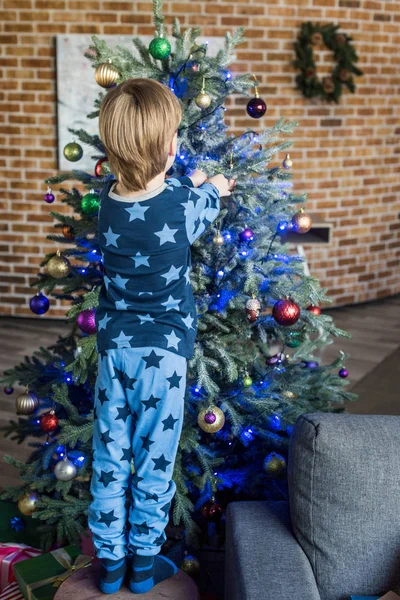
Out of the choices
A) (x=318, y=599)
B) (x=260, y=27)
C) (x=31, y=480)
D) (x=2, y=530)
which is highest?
(x=260, y=27)

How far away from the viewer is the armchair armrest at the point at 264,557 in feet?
4.99

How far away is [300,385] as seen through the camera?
246 cm

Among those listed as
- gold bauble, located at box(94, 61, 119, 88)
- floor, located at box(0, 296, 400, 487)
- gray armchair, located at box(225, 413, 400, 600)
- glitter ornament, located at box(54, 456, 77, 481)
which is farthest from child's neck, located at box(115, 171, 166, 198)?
floor, located at box(0, 296, 400, 487)

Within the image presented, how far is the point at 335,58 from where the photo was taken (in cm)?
524

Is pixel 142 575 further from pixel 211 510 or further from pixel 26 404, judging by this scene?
pixel 26 404

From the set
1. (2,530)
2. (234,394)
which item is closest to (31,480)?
(2,530)

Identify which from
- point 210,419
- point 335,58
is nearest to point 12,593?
point 210,419

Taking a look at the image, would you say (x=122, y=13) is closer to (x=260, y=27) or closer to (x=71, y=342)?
(x=260, y=27)

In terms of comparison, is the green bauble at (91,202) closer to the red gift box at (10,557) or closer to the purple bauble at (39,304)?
the purple bauble at (39,304)

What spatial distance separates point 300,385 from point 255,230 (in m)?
0.54

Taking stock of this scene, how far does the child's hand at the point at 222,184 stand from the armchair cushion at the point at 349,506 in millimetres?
641

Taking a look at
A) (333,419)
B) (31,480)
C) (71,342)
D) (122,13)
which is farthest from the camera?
(122,13)

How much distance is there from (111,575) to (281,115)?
3970mm

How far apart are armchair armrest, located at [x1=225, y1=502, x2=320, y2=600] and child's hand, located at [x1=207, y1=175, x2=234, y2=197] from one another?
78 cm
